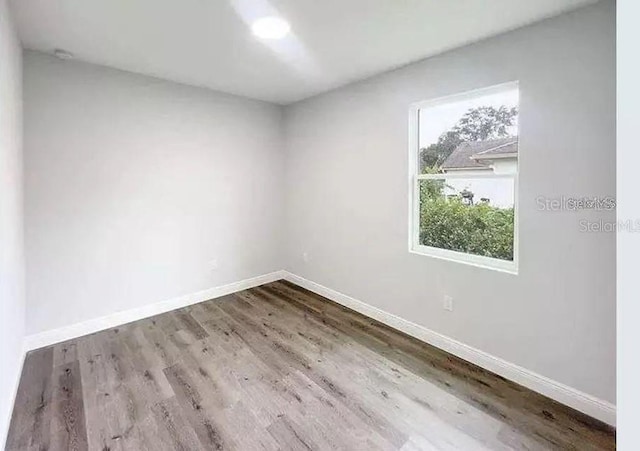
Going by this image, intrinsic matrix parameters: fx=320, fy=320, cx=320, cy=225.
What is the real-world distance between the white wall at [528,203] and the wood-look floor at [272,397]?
317 millimetres

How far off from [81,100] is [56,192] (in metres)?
0.84

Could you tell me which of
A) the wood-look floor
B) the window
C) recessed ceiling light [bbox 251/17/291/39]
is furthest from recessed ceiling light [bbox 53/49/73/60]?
the window

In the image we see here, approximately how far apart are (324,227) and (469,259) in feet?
5.74

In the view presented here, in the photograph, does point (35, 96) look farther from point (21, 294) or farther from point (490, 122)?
point (490, 122)

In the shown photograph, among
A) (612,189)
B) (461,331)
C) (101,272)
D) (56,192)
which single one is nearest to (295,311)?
(461,331)

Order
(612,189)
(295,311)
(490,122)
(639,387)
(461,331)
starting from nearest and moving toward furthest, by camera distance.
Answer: (639,387) < (612,189) < (490,122) < (461,331) < (295,311)

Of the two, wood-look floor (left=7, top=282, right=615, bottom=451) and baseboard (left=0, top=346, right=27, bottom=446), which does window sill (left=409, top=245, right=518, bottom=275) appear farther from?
baseboard (left=0, top=346, right=27, bottom=446)

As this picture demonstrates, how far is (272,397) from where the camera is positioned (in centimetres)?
210

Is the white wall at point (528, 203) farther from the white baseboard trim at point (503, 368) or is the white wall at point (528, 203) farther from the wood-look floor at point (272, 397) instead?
the wood-look floor at point (272, 397)

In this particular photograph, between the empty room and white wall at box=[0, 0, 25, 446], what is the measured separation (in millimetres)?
38

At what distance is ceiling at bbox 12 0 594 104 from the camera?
192 centimetres

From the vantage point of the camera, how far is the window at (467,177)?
2314mm

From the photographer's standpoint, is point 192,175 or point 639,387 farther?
point 192,175

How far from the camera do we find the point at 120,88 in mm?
3035
